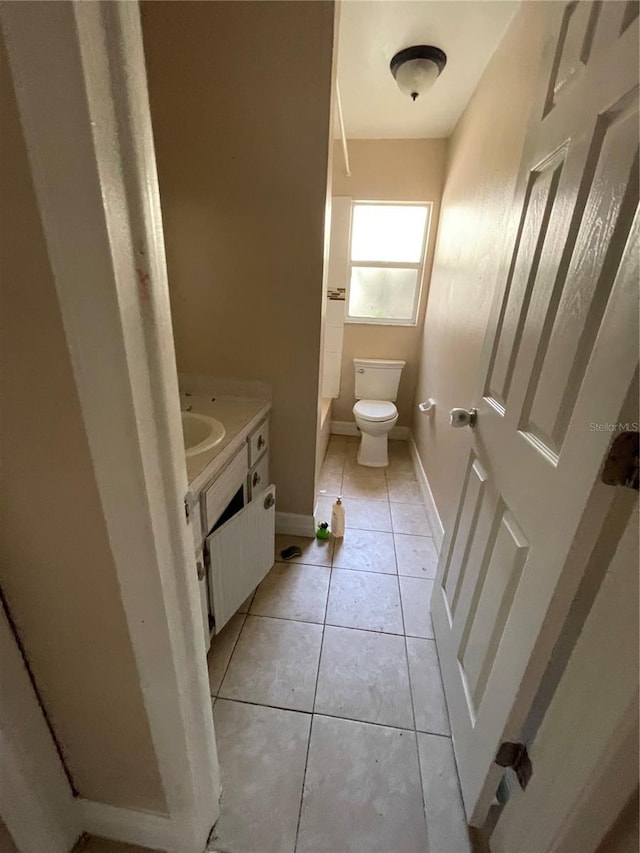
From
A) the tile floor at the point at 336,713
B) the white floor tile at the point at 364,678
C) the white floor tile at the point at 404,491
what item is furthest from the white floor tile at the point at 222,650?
the white floor tile at the point at 404,491

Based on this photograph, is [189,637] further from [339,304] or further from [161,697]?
[339,304]

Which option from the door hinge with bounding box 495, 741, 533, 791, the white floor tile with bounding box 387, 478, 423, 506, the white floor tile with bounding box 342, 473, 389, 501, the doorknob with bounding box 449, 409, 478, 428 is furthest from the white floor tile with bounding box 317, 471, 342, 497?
the door hinge with bounding box 495, 741, 533, 791

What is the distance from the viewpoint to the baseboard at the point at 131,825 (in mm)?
896

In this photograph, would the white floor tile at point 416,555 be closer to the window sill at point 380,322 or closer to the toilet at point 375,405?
the toilet at point 375,405

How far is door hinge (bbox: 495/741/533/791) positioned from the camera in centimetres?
79

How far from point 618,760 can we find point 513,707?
0.86 ft

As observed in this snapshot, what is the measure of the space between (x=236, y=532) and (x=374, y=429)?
5.47 ft

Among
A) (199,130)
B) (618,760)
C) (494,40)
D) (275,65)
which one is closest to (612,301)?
(618,760)

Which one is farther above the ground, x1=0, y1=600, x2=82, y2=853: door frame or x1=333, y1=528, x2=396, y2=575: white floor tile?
x1=0, y1=600, x2=82, y2=853: door frame

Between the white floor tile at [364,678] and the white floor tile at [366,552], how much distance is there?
38 cm

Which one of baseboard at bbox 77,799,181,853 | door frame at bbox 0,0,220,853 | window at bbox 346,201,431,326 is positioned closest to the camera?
door frame at bbox 0,0,220,853

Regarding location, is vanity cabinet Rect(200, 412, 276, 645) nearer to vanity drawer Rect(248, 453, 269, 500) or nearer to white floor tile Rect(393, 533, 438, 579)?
vanity drawer Rect(248, 453, 269, 500)

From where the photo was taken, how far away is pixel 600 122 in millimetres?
659

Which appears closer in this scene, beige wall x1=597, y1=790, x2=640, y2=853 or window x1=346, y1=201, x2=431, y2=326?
beige wall x1=597, y1=790, x2=640, y2=853
